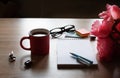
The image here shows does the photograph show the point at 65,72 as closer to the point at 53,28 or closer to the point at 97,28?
the point at 97,28

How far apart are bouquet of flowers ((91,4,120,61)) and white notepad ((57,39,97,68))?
56 mm

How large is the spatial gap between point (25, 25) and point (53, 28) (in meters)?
0.17

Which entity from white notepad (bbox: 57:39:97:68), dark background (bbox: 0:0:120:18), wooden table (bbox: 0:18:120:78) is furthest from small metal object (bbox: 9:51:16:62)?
dark background (bbox: 0:0:120:18)

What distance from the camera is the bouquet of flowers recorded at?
0.93m

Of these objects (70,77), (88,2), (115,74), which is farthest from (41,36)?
(88,2)

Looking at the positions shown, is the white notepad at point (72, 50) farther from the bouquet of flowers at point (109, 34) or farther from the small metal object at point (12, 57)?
the small metal object at point (12, 57)

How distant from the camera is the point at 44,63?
958 mm

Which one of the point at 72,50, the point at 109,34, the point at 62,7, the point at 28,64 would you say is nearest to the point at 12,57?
the point at 28,64

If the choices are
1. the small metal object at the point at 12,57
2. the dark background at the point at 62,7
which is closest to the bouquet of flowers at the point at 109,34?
the small metal object at the point at 12,57

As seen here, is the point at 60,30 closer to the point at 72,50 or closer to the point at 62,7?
the point at 72,50

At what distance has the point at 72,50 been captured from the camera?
105 cm

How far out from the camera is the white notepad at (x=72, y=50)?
94 centimetres

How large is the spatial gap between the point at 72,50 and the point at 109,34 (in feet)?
0.63

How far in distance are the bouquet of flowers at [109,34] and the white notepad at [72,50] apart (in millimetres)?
56
